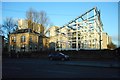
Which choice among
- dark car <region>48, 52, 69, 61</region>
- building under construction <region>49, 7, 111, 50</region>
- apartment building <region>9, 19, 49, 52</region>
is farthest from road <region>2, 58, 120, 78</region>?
apartment building <region>9, 19, 49, 52</region>

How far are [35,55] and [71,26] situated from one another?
12719 millimetres

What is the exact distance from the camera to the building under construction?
51.3 metres

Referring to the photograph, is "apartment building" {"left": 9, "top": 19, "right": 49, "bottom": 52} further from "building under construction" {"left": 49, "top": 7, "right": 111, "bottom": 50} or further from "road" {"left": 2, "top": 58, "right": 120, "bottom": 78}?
"road" {"left": 2, "top": 58, "right": 120, "bottom": 78}

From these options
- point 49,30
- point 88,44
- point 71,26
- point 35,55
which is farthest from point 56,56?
point 49,30

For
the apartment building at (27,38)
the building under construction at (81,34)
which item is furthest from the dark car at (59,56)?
the apartment building at (27,38)

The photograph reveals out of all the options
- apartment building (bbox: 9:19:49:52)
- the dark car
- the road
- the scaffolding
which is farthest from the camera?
apartment building (bbox: 9:19:49:52)

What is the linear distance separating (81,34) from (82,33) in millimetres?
439

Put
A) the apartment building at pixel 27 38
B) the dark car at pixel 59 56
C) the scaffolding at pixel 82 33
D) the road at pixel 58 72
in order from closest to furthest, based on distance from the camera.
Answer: the road at pixel 58 72 < the dark car at pixel 59 56 < the scaffolding at pixel 82 33 < the apartment building at pixel 27 38

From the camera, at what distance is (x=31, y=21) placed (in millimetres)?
58062

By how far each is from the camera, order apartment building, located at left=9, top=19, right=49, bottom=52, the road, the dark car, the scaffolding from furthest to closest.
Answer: apartment building, located at left=9, top=19, right=49, bottom=52 → the scaffolding → the dark car → the road

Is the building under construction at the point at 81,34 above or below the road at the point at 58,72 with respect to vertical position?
above

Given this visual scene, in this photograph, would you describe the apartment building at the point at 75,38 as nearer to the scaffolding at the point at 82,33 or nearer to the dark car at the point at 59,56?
the scaffolding at the point at 82,33

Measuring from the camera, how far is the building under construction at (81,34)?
51.3m

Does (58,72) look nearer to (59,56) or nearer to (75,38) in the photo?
(59,56)
